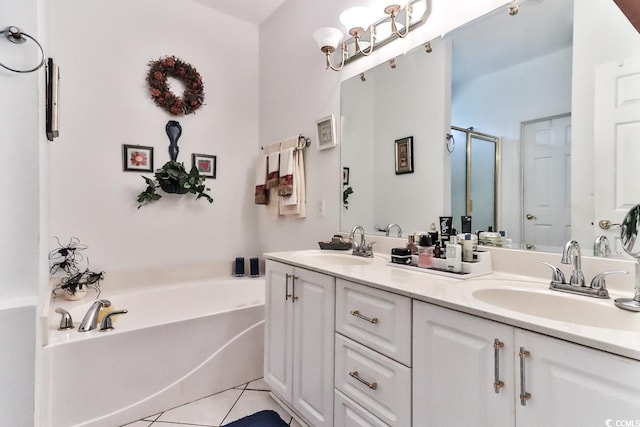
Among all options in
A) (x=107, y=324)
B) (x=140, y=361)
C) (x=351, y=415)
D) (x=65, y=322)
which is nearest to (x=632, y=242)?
(x=351, y=415)

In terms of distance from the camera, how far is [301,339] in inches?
61.9

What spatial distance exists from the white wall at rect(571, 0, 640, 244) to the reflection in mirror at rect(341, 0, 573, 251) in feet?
0.10

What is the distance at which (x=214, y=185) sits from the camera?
9.89 ft

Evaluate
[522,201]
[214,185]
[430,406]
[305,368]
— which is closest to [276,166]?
[214,185]

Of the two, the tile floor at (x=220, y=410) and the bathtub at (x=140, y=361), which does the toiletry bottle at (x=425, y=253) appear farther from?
the bathtub at (x=140, y=361)

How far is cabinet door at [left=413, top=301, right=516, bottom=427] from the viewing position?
812 mm

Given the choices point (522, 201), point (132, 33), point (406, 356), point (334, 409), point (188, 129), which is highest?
point (132, 33)

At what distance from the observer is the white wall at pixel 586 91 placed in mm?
1122

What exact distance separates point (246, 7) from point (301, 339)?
2.85m

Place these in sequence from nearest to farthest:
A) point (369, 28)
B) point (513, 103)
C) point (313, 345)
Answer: point (513, 103), point (313, 345), point (369, 28)

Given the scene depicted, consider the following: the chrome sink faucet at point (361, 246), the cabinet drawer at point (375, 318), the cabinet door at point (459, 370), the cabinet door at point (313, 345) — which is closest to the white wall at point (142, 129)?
the chrome sink faucet at point (361, 246)

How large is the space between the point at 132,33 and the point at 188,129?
32.2 inches

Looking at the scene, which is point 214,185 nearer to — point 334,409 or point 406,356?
point 334,409

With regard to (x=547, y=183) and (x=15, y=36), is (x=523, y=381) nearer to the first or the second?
(x=547, y=183)
